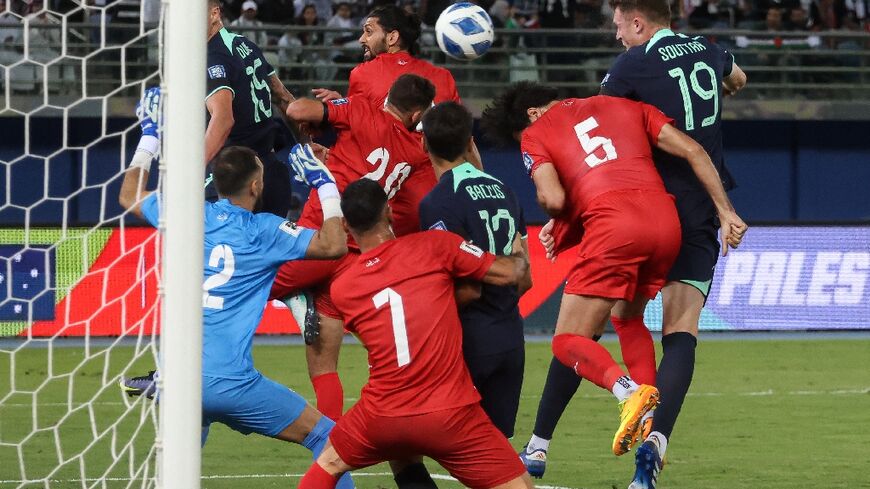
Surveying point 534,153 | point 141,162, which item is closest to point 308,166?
point 141,162

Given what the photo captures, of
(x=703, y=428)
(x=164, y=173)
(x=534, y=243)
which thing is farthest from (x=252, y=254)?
(x=534, y=243)

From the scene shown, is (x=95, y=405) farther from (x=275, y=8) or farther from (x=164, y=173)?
(x=275, y=8)

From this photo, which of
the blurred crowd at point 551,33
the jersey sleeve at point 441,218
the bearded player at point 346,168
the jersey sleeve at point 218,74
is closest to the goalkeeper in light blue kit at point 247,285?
the jersey sleeve at point 441,218

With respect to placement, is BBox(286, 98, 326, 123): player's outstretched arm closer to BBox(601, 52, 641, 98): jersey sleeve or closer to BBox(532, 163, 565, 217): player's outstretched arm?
BBox(532, 163, 565, 217): player's outstretched arm

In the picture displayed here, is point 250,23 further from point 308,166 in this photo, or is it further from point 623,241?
point 623,241

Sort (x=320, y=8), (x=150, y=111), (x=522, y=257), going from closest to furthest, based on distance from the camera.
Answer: (x=150, y=111) < (x=522, y=257) < (x=320, y=8)

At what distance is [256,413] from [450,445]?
117 cm

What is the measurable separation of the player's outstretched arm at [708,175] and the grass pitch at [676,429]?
147 cm

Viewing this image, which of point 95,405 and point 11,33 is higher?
point 11,33

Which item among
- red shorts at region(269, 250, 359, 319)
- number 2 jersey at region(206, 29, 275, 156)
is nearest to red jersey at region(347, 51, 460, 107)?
number 2 jersey at region(206, 29, 275, 156)

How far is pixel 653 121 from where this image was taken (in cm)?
607

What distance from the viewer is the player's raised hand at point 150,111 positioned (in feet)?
15.5

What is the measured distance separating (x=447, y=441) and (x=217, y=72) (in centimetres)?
312

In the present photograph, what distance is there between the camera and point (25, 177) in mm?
18703
